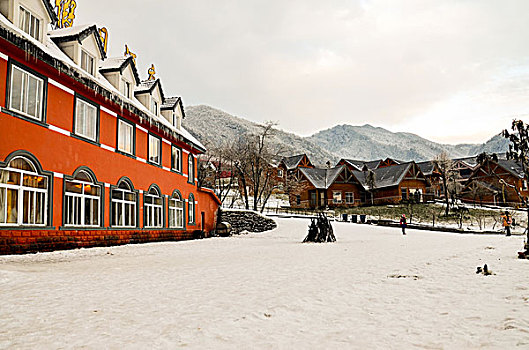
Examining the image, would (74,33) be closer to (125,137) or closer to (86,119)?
(86,119)

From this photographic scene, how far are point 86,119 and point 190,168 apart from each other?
12139mm

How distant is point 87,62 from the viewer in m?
17.6

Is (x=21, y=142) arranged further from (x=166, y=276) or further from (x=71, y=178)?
(x=166, y=276)

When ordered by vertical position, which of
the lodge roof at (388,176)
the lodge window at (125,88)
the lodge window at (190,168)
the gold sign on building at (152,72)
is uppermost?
the gold sign on building at (152,72)

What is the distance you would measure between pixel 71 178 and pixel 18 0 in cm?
617

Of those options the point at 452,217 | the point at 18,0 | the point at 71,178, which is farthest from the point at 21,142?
the point at 452,217

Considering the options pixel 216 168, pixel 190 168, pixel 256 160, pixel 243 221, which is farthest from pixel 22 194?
pixel 216 168

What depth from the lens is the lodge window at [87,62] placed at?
17.4 m

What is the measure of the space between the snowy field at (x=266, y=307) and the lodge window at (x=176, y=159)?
15266 mm

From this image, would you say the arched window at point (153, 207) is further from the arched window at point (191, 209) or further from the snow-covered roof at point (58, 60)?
the arched window at point (191, 209)

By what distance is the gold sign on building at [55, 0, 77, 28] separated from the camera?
1939 centimetres

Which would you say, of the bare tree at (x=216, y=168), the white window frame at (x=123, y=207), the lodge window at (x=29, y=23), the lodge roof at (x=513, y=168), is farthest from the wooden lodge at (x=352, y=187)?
the lodge window at (x=29, y=23)

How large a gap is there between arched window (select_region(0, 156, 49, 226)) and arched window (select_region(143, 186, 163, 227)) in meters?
7.65

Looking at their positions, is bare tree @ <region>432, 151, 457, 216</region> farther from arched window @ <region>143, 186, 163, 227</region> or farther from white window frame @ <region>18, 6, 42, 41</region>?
white window frame @ <region>18, 6, 42, 41</region>
